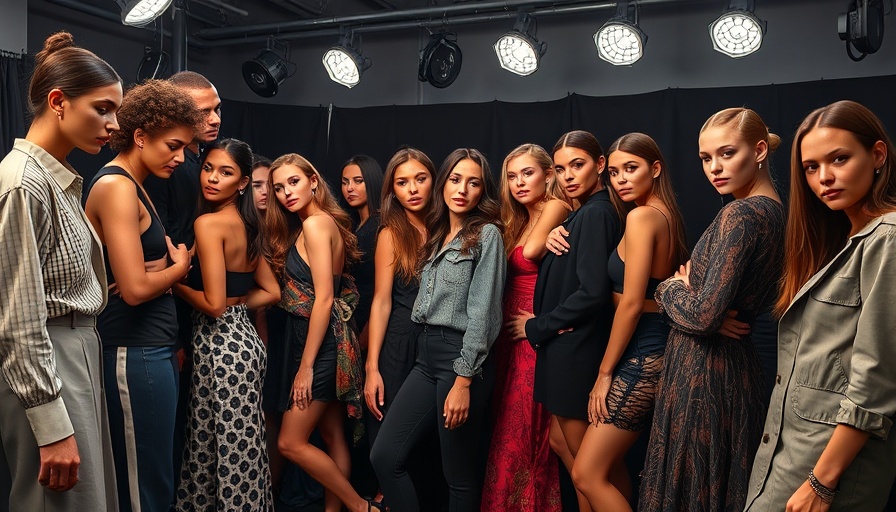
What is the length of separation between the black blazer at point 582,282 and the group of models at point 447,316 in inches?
0.4

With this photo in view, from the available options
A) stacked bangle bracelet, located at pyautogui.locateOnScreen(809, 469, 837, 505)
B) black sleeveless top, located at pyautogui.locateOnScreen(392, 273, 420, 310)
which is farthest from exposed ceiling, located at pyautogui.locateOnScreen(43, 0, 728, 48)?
stacked bangle bracelet, located at pyautogui.locateOnScreen(809, 469, 837, 505)

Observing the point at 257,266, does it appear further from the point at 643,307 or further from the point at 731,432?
the point at 731,432

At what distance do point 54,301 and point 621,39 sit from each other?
356 cm

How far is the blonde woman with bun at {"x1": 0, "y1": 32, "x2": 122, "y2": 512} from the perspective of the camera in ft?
5.50

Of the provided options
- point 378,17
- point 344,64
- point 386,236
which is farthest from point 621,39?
point 386,236

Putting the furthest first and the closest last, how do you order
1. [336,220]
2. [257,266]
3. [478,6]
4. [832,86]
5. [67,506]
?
[478,6] → [832,86] → [336,220] → [257,266] → [67,506]

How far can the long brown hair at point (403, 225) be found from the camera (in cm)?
333

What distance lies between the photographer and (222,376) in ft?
9.52

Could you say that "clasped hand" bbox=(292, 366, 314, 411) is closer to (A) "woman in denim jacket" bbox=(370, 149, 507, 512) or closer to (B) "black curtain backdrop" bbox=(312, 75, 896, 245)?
(A) "woman in denim jacket" bbox=(370, 149, 507, 512)

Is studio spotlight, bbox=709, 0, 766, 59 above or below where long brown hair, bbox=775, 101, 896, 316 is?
above

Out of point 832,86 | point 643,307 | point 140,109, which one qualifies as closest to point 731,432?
point 643,307

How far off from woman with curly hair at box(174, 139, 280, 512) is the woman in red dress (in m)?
0.94

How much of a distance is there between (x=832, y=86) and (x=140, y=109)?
11.6ft

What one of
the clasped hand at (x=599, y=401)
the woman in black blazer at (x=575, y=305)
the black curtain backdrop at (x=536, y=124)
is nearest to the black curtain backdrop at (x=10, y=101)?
the black curtain backdrop at (x=536, y=124)
